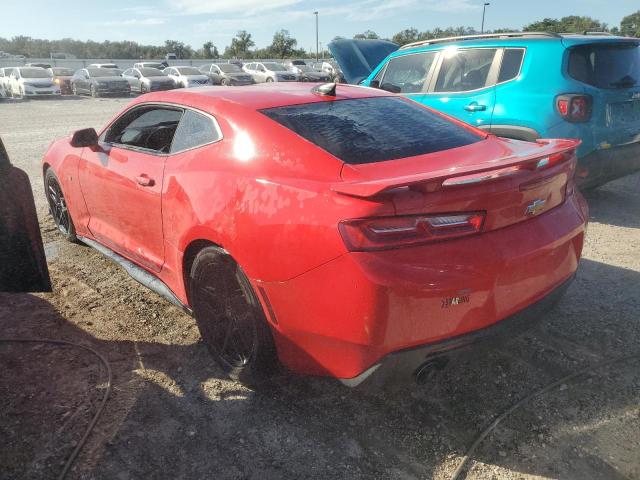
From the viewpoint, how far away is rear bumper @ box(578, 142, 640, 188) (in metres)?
4.92

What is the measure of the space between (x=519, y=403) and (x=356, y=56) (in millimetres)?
7891

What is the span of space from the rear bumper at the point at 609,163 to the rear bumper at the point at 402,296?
3.15m

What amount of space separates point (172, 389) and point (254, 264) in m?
0.93

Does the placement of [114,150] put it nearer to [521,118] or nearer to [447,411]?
[447,411]

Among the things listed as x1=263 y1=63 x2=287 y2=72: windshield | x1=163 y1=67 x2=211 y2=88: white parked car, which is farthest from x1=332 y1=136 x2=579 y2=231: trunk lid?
x1=263 y1=63 x2=287 y2=72: windshield

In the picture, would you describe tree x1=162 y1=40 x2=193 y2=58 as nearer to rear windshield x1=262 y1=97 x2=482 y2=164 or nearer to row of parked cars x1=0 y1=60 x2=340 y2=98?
row of parked cars x1=0 y1=60 x2=340 y2=98

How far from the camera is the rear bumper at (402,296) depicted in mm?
1890

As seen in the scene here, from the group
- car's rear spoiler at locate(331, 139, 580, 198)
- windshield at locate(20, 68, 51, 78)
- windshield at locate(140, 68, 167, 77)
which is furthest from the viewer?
windshield at locate(140, 68, 167, 77)

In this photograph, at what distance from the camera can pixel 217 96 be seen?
292cm

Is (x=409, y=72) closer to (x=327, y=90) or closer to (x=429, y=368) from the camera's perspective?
(x=327, y=90)

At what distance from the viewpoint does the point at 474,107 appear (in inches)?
219

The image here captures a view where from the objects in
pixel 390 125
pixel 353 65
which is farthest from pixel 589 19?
pixel 390 125

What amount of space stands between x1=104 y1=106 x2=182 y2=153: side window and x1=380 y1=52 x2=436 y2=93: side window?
3.82 meters

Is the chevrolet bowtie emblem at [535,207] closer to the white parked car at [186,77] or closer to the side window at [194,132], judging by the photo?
the side window at [194,132]
